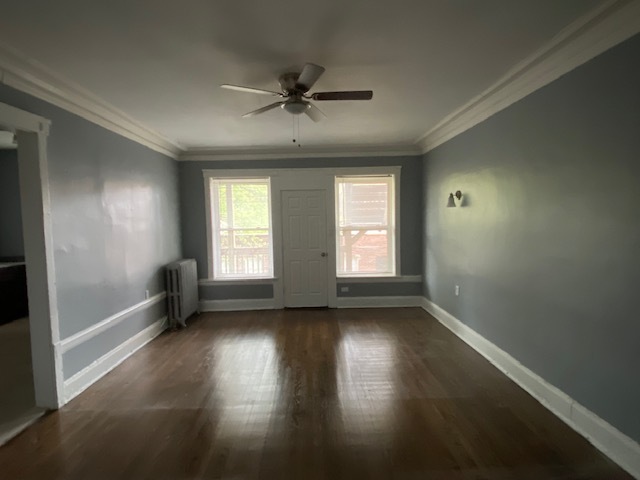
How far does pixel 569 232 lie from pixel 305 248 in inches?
146

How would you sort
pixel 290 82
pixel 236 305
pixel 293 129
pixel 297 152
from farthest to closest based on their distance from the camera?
pixel 236 305
pixel 297 152
pixel 293 129
pixel 290 82

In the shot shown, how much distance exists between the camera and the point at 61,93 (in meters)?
2.71

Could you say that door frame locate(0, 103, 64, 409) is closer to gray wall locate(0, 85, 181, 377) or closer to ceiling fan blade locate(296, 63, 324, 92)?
gray wall locate(0, 85, 181, 377)

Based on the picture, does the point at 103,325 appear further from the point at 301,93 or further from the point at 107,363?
the point at 301,93

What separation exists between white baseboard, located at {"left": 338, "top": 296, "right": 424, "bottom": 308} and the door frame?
377 cm

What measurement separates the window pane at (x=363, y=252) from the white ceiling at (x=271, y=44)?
2494mm

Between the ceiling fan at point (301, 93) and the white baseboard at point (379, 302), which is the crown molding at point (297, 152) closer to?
the white baseboard at point (379, 302)

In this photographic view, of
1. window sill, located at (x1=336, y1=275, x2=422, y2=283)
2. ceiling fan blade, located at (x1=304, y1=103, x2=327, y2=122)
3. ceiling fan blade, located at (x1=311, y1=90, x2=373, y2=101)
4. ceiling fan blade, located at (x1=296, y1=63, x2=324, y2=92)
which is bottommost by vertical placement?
window sill, located at (x1=336, y1=275, x2=422, y2=283)

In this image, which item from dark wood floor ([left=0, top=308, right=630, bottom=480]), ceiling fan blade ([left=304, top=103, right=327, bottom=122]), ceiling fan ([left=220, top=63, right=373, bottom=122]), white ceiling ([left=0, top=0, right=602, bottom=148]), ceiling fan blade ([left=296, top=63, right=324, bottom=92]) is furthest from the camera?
ceiling fan blade ([left=304, top=103, right=327, bottom=122])

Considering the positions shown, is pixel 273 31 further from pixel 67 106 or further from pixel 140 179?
pixel 140 179

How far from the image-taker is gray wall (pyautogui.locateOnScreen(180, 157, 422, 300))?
5355 millimetres

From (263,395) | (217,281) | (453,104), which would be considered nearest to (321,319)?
(217,281)

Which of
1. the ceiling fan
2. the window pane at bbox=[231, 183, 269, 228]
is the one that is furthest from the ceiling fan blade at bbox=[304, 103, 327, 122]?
the window pane at bbox=[231, 183, 269, 228]

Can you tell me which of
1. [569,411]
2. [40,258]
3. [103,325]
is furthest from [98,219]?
[569,411]
